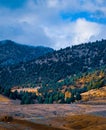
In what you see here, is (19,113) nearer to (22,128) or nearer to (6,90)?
(22,128)

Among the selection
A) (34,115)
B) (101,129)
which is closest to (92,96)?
(34,115)

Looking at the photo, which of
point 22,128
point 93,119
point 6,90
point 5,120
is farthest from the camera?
point 6,90

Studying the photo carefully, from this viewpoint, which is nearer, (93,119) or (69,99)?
(93,119)

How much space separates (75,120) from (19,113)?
920 inches

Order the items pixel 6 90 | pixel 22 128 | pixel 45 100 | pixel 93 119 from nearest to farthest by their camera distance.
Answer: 1. pixel 22 128
2. pixel 93 119
3. pixel 6 90
4. pixel 45 100

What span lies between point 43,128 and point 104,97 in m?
120

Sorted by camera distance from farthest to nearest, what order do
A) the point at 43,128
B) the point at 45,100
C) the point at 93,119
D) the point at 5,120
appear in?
the point at 45,100
the point at 93,119
the point at 5,120
the point at 43,128

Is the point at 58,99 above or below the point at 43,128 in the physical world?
above

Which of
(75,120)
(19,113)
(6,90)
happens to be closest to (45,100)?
(6,90)

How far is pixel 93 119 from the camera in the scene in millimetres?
81250

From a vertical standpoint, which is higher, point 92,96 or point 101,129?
point 92,96

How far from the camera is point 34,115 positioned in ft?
325

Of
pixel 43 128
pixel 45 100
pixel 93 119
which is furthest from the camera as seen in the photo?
pixel 45 100

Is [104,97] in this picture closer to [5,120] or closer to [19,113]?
[19,113]
